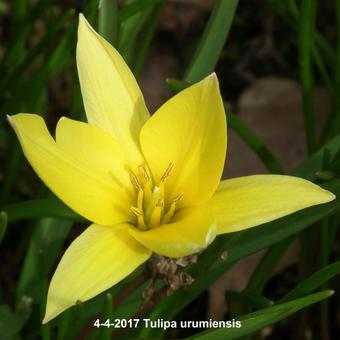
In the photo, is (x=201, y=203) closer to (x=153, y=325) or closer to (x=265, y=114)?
(x=153, y=325)

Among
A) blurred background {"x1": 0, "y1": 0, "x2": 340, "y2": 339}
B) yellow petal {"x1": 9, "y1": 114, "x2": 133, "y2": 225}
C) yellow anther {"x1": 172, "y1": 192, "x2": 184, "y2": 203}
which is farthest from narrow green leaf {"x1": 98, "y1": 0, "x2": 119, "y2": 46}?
yellow anther {"x1": 172, "y1": 192, "x2": 184, "y2": 203}

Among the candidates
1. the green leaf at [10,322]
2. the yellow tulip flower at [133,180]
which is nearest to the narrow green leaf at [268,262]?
the yellow tulip flower at [133,180]

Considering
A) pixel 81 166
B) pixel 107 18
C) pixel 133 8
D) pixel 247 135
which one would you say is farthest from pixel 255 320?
pixel 133 8

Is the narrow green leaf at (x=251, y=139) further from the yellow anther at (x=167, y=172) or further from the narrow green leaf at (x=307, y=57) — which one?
the yellow anther at (x=167, y=172)

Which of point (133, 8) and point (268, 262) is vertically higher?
point (133, 8)

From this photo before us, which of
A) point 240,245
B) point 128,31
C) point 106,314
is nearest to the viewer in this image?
point 106,314

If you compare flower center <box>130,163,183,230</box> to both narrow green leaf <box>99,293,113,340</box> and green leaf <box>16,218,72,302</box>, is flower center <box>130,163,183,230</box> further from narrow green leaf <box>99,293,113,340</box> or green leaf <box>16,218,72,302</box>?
green leaf <box>16,218,72,302</box>

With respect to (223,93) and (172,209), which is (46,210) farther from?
(223,93)

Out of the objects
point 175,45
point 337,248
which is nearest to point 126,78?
point 337,248
